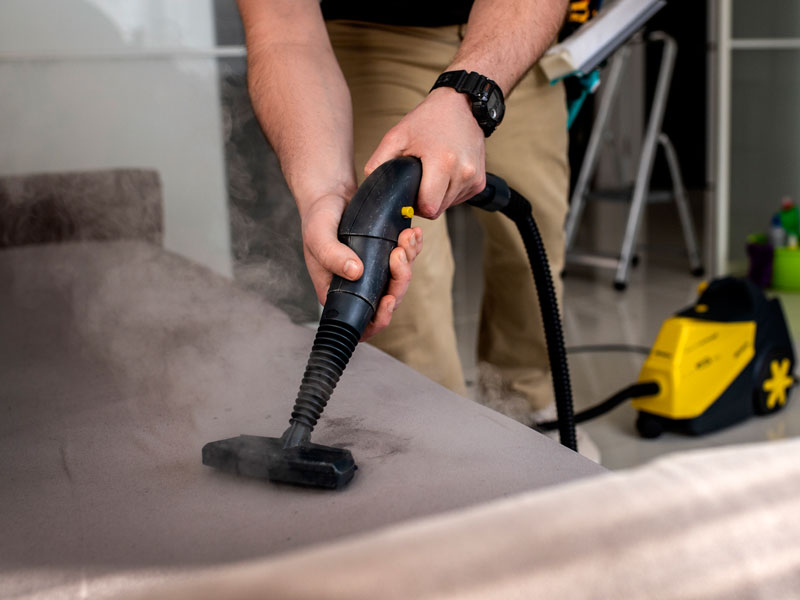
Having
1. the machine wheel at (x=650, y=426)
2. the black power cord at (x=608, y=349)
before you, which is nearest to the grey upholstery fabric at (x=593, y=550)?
the machine wheel at (x=650, y=426)

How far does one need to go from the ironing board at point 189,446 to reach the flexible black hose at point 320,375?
43 mm

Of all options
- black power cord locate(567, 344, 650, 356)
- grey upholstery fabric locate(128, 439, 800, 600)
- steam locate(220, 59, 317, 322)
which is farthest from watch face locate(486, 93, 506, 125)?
black power cord locate(567, 344, 650, 356)

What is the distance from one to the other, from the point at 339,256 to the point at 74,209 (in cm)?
149

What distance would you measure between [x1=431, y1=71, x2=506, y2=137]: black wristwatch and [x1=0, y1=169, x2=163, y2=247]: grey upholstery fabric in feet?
4.21

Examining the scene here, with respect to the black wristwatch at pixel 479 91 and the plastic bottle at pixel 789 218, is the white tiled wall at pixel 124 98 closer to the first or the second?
→ the black wristwatch at pixel 479 91

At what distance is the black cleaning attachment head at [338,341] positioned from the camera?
0.59 meters

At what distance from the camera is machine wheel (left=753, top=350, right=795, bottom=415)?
5.89 feet

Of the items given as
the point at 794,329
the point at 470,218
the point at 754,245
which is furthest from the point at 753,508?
the point at 470,218

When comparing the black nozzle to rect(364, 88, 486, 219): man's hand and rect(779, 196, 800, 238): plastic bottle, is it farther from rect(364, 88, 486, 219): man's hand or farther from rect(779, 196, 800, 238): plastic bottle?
rect(779, 196, 800, 238): plastic bottle

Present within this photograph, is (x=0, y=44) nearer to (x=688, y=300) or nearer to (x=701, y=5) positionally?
(x=688, y=300)

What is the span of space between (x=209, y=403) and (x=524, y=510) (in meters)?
0.55

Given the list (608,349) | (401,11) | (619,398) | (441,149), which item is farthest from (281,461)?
(608,349)

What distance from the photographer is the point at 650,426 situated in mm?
1729

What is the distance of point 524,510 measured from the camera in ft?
0.95
